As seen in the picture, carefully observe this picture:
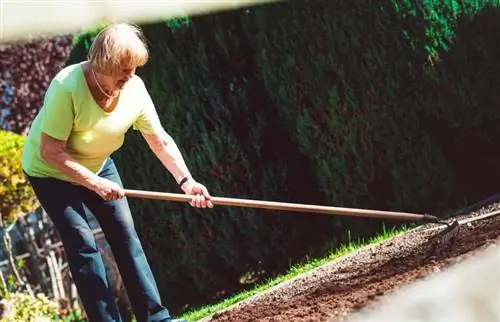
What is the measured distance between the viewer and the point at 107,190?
443cm

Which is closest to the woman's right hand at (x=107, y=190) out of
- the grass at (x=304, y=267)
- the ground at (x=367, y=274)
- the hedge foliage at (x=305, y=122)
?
the ground at (x=367, y=274)

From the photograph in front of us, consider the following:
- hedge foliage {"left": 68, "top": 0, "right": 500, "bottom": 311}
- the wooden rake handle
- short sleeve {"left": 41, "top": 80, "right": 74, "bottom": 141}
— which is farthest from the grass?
short sleeve {"left": 41, "top": 80, "right": 74, "bottom": 141}

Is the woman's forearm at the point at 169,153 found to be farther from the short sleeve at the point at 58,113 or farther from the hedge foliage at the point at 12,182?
the hedge foliage at the point at 12,182

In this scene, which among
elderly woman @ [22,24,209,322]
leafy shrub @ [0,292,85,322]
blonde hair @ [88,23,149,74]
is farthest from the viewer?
leafy shrub @ [0,292,85,322]

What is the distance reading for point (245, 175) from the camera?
660 centimetres

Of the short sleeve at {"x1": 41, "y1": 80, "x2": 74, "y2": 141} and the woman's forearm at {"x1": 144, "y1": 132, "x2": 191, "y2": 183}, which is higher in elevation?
the short sleeve at {"x1": 41, "y1": 80, "x2": 74, "y2": 141}

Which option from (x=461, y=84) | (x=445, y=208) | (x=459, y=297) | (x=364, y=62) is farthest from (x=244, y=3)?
(x=459, y=297)

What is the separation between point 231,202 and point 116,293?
11.1ft

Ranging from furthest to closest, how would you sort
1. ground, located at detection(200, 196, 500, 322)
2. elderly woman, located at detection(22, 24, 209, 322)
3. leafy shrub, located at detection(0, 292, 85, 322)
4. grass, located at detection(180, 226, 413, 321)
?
leafy shrub, located at detection(0, 292, 85, 322)
grass, located at detection(180, 226, 413, 321)
elderly woman, located at detection(22, 24, 209, 322)
ground, located at detection(200, 196, 500, 322)

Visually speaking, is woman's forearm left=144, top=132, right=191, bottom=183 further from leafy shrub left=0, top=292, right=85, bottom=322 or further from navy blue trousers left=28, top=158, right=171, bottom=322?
leafy shrub left=0, top=292, right=85, bottom=322

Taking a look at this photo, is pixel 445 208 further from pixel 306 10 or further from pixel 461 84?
pixel 306 10

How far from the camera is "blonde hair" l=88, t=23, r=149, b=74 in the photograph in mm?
4219

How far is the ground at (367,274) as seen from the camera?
162 inches

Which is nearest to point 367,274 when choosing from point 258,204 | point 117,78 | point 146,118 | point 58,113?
point 258,204
